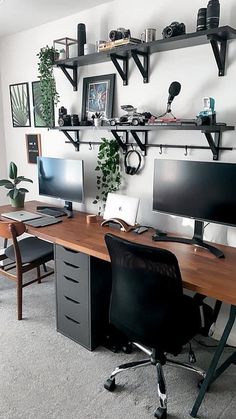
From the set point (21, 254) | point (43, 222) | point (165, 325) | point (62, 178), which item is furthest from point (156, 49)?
point (21, 254)

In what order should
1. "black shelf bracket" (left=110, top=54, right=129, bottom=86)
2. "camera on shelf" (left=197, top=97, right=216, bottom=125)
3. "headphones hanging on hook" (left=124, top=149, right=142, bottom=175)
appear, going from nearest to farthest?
"camera on shelf" (left=197, top=97, right=216, bottom=125) → "black shelf bracket" (left=110, top=54, right=129, bottom=86) → "headphones hanging on hook" (left=124, top=149, right=142, bottom=175)

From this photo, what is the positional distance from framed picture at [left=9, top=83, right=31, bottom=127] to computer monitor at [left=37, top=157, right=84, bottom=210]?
2.36ft

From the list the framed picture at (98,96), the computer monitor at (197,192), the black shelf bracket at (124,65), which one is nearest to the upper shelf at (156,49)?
the black shelf bracket at (124,65)

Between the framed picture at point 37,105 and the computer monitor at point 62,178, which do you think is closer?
the computer monitor at point 62,178

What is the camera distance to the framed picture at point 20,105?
333 centimetres

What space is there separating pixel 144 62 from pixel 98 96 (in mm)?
496

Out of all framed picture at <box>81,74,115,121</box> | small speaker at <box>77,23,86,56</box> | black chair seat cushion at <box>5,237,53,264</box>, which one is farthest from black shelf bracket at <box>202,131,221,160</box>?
black chair seat cushion at <box>5,237,53,264</box>

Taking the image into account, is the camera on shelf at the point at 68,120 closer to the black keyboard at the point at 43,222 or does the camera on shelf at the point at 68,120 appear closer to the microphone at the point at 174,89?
the black keyboard at the point at 43,222

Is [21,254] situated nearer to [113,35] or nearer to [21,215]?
[21,215]

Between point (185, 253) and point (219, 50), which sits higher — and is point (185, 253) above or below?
below

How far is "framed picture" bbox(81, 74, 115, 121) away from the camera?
254cm

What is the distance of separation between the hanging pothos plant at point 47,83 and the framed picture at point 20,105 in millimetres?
438

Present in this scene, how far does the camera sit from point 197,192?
1.96 metres

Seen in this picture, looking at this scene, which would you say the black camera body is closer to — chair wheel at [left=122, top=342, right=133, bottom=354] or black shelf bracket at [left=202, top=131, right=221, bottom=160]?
black shelf bracket at [left=202, top=131, right=221, bottom=160]
